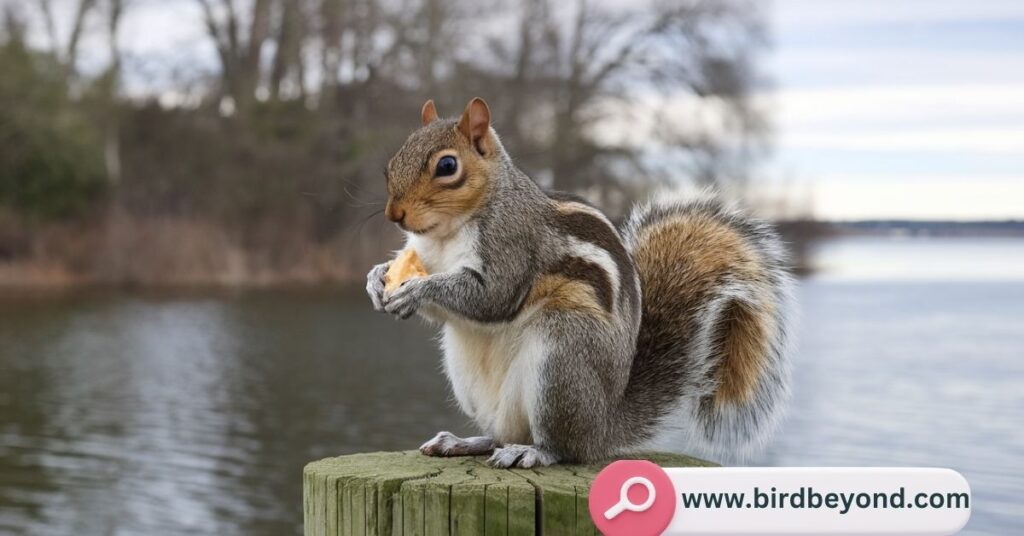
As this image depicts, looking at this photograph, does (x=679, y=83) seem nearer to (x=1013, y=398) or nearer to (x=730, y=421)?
(x=1013, y=398)

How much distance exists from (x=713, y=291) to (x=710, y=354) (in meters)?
0.16

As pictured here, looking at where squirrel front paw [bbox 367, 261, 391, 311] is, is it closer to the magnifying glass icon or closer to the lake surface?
the magnifying glass icon

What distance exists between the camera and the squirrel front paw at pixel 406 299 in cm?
293

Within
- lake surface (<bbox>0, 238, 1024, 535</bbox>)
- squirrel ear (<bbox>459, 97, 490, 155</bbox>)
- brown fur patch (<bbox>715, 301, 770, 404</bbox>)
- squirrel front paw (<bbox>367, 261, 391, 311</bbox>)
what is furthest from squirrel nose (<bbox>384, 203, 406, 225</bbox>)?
lake surface (<bbox>0, 238, 1024, 535</bbox>)

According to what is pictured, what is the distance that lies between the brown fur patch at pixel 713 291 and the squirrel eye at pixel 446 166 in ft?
2.16

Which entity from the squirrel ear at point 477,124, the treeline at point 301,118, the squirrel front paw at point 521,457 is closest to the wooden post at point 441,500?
the squirrel front paw at point 521,457

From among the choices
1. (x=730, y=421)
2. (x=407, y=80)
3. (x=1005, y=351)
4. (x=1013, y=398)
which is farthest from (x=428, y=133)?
(x=407, y=80)

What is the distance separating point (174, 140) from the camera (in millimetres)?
28953

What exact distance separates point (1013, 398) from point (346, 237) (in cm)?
1467

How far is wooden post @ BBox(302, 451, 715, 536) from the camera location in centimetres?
268

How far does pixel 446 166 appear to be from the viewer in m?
3.03

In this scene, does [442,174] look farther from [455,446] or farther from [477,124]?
[455,446]

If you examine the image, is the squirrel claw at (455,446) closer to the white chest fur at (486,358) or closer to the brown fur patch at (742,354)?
the white chest fur at (486,358)

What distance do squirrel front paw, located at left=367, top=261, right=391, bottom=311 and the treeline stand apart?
2223 cm
